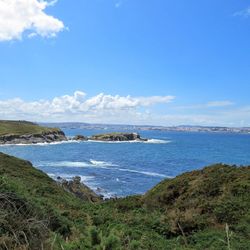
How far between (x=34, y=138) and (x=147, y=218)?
136 m

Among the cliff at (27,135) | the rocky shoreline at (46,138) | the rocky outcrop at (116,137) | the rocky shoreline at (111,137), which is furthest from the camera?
the rocky outcrop at (116,137)

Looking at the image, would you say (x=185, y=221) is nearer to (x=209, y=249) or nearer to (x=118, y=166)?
(x=209, y=249)

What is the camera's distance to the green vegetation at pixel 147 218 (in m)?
7.21

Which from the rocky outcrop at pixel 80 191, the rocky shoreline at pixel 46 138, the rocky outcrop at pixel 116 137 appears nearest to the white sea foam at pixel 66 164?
the rocky outcrop at pixel 80 191

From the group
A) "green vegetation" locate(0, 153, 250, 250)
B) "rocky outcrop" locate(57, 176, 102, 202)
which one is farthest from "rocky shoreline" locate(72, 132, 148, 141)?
"green vegetation" locate(0, 153, 250, 250)

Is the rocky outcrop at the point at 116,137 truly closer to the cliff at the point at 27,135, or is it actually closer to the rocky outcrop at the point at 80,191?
the cliff at the point at 27,135

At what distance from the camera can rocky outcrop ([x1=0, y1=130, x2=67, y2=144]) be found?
456ft

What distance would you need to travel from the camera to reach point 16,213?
8.12 m

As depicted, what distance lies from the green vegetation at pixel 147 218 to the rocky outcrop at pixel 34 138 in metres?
107

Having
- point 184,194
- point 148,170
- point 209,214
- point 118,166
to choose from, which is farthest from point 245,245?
point 118,166

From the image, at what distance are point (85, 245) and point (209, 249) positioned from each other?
7144 mm

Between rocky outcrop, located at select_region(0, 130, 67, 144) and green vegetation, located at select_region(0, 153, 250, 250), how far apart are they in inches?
4214

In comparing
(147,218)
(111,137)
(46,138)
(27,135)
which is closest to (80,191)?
(147,218)

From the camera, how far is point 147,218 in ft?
56.3
